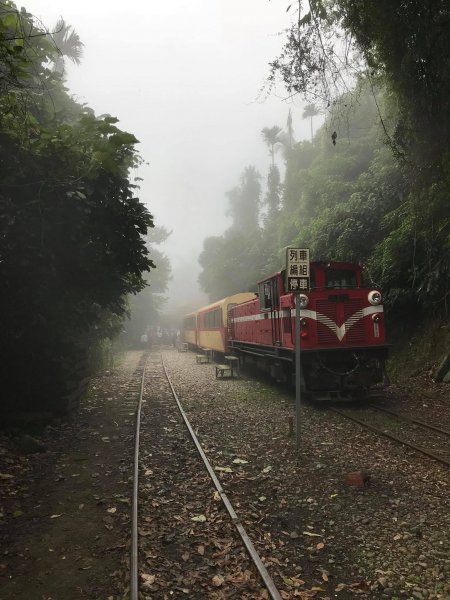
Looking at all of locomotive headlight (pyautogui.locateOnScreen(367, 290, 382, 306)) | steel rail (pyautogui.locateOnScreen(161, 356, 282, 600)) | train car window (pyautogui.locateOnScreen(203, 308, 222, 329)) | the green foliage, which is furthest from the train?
the green foliage

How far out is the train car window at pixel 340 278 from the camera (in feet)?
36.3

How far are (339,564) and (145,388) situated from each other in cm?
1153

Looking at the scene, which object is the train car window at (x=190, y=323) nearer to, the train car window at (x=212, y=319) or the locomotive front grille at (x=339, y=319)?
the train car window at (x=212, y=319)

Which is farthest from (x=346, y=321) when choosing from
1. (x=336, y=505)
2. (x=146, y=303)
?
(x=146, y=303)

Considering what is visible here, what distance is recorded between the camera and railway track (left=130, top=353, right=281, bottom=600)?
12.1 ft

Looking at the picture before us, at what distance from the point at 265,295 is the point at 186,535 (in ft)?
28.3

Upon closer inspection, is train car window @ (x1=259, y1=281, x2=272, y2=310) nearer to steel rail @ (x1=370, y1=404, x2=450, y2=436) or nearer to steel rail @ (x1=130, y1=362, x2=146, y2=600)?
steel rail @ (x1=370, y1=404, x2=450, y2=436)

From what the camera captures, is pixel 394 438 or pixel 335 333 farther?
pixel 335 333

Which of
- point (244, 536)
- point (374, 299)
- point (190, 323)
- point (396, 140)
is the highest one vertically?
point (396, 140)

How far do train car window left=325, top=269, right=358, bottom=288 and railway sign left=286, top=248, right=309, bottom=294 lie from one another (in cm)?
432

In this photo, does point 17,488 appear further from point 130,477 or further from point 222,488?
point 222,488

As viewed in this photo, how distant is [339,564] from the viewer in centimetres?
400

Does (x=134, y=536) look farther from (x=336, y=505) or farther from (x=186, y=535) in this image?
(x=336, y=505)

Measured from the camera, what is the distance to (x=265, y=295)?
1271cm
